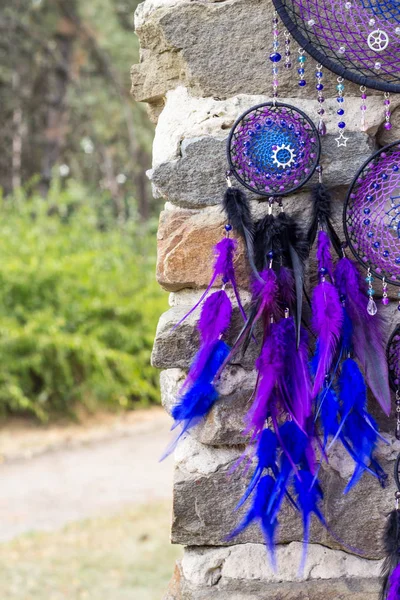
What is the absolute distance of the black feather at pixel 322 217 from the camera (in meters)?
1.30

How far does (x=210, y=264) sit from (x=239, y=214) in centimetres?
11

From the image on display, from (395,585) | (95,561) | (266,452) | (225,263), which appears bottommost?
(95,561)

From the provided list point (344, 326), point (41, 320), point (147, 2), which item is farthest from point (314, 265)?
point (41, 320)

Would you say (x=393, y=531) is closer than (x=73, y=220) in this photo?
Yes

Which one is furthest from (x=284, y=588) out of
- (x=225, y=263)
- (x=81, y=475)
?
(x=81, y=475)

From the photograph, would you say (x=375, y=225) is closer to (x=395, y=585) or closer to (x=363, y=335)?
(x=363, y=335)

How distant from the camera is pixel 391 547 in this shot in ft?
4.30

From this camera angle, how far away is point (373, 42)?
1275mm

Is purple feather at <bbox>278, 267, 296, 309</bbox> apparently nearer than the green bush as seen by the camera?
Yes

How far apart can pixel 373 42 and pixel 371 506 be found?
83 cm

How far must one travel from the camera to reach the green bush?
5.12 m

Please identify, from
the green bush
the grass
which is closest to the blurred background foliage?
the green bush

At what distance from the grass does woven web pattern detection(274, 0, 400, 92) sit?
2197 millimetres

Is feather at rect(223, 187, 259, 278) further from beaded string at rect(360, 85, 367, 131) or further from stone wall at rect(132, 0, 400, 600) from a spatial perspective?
beaded string at rect(360, 85, 367, 131)
